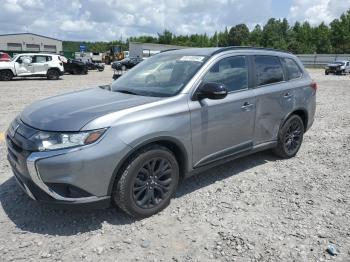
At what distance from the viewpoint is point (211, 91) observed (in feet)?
12.7

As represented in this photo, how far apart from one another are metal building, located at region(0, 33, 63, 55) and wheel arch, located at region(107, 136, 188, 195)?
3168 inches

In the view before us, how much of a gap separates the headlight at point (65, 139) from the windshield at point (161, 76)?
3.42 feet

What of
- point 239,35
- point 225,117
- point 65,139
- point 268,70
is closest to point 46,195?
point 65,139

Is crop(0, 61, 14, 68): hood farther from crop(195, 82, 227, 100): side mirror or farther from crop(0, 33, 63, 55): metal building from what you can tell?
crop(0, 33, 63, 55): metal building

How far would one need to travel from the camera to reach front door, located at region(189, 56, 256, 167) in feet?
13.2

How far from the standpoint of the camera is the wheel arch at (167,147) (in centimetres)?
337

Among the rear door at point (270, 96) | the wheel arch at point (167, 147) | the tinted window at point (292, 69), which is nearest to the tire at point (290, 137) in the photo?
the rear door at point (270, 96)

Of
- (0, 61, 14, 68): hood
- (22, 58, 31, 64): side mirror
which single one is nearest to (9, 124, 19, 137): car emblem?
(0, 61, 14, 68): hood

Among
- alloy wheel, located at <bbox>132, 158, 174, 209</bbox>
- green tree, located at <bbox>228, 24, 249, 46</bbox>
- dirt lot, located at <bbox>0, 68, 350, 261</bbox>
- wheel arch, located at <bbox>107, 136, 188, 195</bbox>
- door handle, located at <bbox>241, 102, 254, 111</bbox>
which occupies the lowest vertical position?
dirt lot, located at <bbox>0, 68, 350, 261</bbox>

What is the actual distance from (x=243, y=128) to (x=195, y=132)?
0.92 m

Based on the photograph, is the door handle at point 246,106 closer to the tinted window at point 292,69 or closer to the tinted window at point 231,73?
the tinted window at point 231,73

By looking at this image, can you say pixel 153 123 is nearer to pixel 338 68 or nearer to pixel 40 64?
pixel 40 64

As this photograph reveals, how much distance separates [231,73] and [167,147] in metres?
1.41

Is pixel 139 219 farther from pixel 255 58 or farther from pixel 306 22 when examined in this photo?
pixel 306 22
